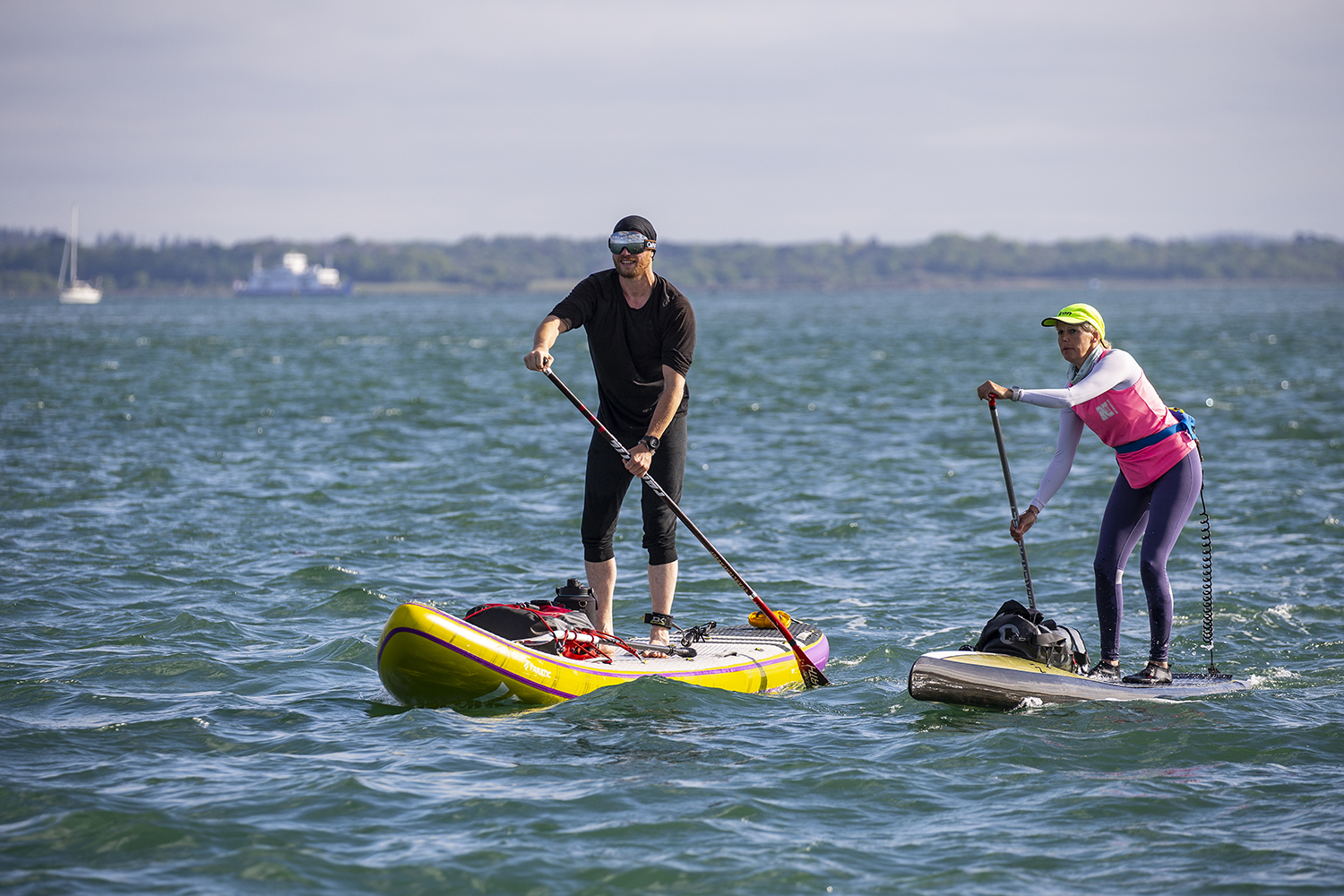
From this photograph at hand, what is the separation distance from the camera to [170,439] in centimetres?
2089

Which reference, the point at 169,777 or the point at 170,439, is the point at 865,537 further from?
the point at 170,439

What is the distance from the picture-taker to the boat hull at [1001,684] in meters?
7.46

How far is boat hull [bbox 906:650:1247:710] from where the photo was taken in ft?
24.5

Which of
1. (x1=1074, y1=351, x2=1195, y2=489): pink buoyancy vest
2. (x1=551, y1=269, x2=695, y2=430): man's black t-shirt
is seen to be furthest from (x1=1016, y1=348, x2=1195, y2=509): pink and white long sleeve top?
(x1=551, y1=269, x2=695, y2=430): man's black t-shirt

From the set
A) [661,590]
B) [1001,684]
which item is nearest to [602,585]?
[661,590]

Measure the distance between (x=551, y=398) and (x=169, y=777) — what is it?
985 inches

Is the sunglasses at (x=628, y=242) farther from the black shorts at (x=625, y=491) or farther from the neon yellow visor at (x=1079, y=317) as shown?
the neon yellow visor at (x=1079, y=317)

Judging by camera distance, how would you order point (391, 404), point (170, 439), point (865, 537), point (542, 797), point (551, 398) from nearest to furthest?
point (542, 797), point (865, 537), point (170, 439), point (391, 404), point (551, 398)

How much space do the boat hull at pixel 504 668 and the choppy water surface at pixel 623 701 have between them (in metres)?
0.14

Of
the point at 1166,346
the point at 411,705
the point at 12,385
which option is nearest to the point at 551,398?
the point at 12,385

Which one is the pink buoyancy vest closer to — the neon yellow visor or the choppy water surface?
the neon yellow visor

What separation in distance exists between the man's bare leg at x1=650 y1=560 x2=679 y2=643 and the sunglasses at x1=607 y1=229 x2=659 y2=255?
2.02 m

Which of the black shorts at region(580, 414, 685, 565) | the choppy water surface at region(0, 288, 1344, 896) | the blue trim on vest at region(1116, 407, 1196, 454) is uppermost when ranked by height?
the blue trim on vest at region(1116, 407, 1196, 454)

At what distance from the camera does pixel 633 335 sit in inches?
299
